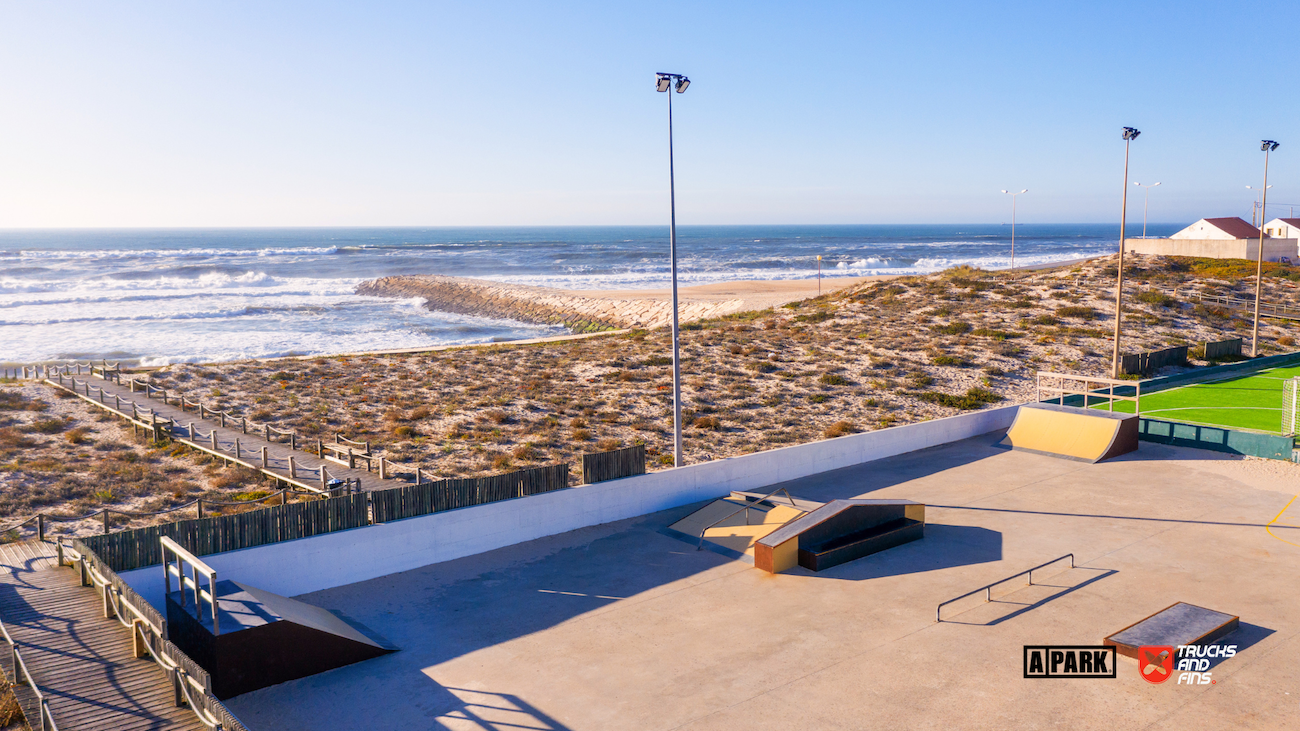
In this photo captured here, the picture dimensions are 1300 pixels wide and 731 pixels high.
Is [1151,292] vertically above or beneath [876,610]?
above

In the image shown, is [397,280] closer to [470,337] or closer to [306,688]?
[470,337]

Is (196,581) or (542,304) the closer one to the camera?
(196,581)

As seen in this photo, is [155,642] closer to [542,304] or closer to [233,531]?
[233,531]

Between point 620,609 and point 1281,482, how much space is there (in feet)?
64.7

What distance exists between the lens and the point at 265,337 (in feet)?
218

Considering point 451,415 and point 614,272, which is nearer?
point 451,415

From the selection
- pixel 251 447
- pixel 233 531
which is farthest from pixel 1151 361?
pixel 233 531

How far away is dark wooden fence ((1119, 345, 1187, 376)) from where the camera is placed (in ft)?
132

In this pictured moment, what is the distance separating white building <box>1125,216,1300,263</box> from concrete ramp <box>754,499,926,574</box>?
251 ft

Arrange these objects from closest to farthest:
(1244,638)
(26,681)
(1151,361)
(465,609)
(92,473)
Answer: (26,681)
(1244,638)
(465,609)
(92,473)
(1151,361)

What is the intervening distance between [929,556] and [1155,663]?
Answer: 224 inches

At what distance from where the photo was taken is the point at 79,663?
1173 centimetres

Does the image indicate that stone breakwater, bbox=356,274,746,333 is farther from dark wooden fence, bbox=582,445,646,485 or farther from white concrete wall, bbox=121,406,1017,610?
dark wooden fence, bbox=582,445,646,485

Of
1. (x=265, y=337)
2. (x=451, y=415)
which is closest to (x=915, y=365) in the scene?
(x=451, y=415)
